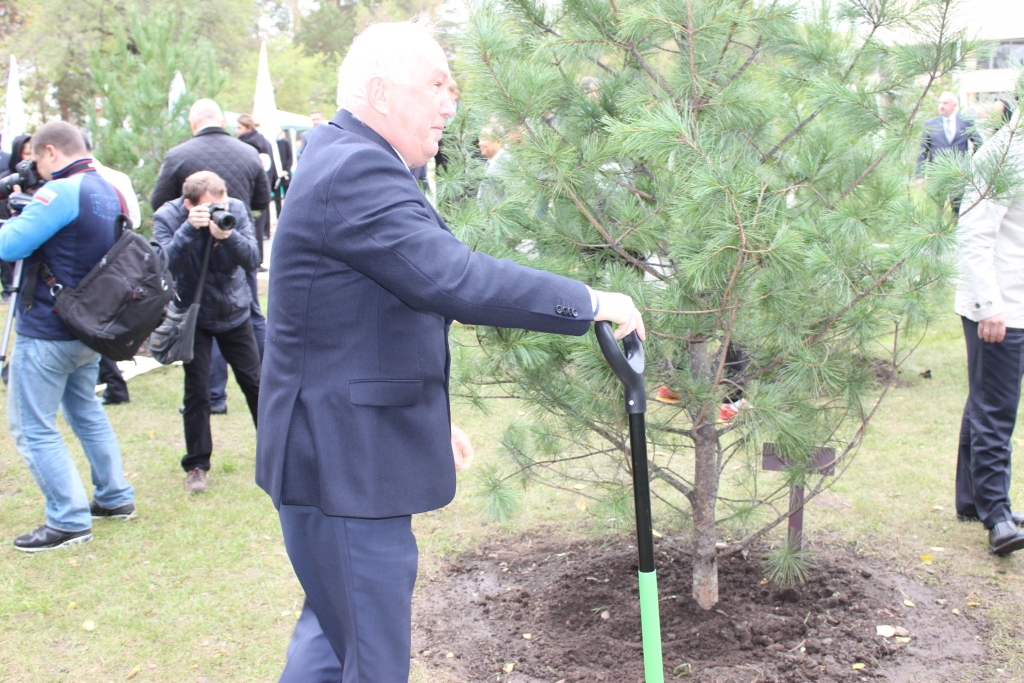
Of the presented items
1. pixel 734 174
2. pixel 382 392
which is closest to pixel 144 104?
pixel 734 174

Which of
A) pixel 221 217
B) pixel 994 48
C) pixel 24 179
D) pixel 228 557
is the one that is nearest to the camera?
pixel 994 48

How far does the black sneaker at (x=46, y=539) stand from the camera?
14.0 feet

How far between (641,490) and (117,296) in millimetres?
2956

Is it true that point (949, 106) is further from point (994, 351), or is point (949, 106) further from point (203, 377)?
point (203, 377)

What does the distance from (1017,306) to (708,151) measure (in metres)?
2.03

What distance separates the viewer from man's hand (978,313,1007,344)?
3.76 metres

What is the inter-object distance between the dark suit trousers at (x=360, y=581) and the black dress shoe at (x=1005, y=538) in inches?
115

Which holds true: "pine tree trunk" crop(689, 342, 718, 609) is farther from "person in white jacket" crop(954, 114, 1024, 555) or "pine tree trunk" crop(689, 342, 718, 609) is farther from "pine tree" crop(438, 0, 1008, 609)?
"person in white jacket" crop(954, 114, 1024, 555)

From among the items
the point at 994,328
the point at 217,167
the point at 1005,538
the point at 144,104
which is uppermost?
the point at 144,104

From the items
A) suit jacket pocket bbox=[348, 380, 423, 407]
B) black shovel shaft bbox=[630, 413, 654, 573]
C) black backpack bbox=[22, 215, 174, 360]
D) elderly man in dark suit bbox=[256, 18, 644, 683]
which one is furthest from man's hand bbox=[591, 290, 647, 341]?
black backpack bbox=[22, 215, 174, 360]

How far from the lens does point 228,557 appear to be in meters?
4.20

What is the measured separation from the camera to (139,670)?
3.26 metres

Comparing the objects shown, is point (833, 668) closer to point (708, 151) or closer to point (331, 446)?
point (708, 151)

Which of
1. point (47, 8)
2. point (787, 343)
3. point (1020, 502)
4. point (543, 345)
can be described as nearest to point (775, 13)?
point (787, 343)
